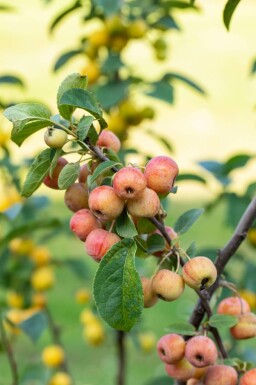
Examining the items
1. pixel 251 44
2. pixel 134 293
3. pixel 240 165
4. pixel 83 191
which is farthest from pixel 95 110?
pixel 251 44

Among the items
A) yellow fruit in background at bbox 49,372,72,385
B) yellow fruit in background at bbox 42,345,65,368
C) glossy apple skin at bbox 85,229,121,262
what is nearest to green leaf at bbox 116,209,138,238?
glossy apple skin at bbox 85,229,121,262

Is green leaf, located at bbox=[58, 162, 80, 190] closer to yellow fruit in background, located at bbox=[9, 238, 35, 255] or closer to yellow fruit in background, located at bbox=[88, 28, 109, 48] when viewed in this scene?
yellow fruit in background, located at bbox=[88, 28, 109, 48]

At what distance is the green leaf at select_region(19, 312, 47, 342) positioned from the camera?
152 cm

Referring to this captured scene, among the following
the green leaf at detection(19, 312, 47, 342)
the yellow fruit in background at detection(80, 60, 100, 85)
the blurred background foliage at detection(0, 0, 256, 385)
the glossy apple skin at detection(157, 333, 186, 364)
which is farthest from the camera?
the yellow fruit in background at detection(80, 60, 100, 85)

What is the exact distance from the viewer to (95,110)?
0.87 metres

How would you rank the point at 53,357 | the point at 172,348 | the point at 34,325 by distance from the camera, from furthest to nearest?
the point at 53,357
the point at 34,325
the point at 172,348

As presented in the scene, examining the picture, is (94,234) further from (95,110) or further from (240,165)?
(240,165)

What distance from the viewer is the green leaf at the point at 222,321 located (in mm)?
927

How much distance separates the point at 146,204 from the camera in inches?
33.0

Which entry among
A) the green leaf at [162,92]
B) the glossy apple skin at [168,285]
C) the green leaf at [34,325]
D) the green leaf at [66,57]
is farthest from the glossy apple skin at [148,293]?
the green leaf at [66,57]

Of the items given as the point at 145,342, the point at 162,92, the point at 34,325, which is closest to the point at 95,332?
the point at 145,342

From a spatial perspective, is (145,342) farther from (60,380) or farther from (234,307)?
(234,307)

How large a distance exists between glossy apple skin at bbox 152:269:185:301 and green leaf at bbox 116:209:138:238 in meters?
0.07

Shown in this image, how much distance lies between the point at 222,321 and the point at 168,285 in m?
0.09
